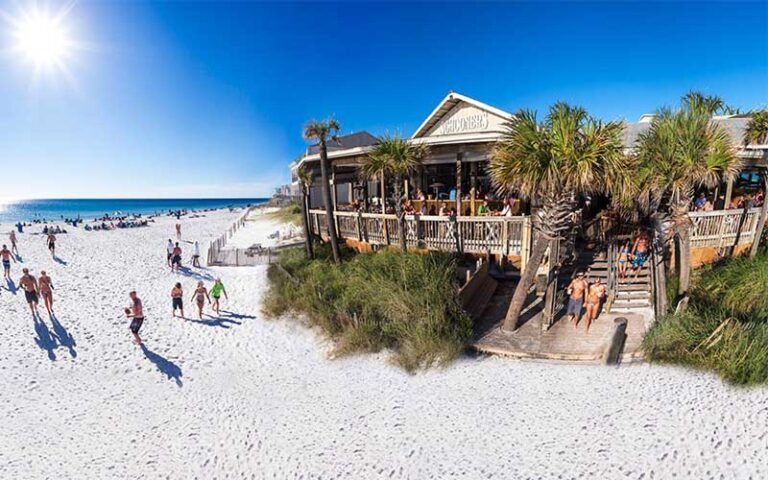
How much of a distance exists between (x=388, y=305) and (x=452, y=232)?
3.34 meters

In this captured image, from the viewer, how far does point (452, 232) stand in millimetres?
10703

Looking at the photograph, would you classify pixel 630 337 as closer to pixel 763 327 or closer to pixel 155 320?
pixel 763 327

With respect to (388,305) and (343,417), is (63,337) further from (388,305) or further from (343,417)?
(388,305)

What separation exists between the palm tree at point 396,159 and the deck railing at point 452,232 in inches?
33.0

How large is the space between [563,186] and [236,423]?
28.7 ft

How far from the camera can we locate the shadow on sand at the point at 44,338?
32.2 feet

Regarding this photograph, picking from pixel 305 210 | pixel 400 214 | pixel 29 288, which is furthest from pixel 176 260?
pixel 400 214

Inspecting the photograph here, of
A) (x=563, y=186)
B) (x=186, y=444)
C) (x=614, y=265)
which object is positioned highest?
(x=563, y=186)

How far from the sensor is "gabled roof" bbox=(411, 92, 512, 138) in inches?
520

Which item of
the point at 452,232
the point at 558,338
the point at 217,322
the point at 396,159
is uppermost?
the point at 396,159

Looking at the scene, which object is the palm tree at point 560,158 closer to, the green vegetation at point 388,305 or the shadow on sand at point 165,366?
the green vegetation at point 388,305

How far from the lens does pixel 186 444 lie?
6707mm

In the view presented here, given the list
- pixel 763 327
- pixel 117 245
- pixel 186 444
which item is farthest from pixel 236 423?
pixel 117 245

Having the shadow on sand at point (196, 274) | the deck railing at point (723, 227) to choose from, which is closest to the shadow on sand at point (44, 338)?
the shadow on sand at point (196, 274)
